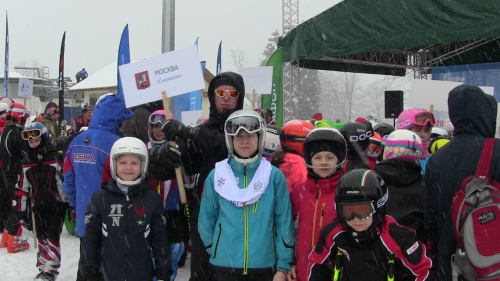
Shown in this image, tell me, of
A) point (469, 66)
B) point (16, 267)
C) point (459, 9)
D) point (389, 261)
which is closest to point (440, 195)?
point (389, 261)

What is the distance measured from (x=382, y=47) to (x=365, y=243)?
9.34 metres

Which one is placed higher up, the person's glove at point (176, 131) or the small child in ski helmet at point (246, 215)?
the person's glove at point (176, 131)

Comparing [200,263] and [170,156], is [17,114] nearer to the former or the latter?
[170,156]

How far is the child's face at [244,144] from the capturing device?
3.23 metres

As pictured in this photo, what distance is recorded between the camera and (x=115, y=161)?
388cm

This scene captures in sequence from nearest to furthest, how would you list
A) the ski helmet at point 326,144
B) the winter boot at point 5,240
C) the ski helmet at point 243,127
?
1. the ski helmet at point 326,144
2. the ski helmet at point 243,127
3. the winter boot at point 5,240

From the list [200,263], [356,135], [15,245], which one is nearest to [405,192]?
[356,135]

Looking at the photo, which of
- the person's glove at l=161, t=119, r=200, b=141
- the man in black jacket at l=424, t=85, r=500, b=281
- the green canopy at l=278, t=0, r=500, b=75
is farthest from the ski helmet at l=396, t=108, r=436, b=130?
the green canopy at l=278, t=0, r=500, b=75

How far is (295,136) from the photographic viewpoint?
3.74 m

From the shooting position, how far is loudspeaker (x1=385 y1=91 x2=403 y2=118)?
13531 mm

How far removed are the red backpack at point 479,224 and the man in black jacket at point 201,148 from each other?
1.73 metres

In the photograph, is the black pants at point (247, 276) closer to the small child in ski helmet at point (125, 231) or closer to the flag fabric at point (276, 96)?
the small child in ski helmet at point (125, 231)

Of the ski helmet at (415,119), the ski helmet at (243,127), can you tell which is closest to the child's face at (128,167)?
the ski helmet at (243,127)

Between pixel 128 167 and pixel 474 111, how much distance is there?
103 inches
